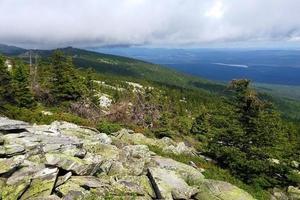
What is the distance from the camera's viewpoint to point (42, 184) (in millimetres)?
16688

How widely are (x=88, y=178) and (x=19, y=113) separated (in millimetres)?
15561

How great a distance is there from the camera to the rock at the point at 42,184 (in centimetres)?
1622

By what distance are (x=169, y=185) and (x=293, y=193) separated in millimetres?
13925

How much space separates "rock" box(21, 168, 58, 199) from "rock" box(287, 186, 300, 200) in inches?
706

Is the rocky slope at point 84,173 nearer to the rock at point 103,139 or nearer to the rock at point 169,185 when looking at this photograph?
the rock at point 169,185

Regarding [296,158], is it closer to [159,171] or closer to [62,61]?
[159,171]

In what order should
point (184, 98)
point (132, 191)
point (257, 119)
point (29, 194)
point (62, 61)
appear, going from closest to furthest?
point (29, 194) → point (132, 191) → point (257, 119) → point (62, 61) → point (184, 98)

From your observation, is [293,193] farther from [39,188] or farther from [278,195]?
[39,188]

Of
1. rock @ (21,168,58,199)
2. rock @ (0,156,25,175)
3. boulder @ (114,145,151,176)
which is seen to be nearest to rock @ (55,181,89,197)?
rock @ (21,168,58,199)

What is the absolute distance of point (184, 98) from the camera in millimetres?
158125

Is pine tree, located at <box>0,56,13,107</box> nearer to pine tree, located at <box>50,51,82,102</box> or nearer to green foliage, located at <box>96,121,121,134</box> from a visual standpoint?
pine tree, located at <box>50,51,82,102</box>

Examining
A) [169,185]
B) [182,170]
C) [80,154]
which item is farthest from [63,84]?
[169,185]

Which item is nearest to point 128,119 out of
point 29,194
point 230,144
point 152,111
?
point 152,111

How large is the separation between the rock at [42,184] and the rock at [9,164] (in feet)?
3.43
